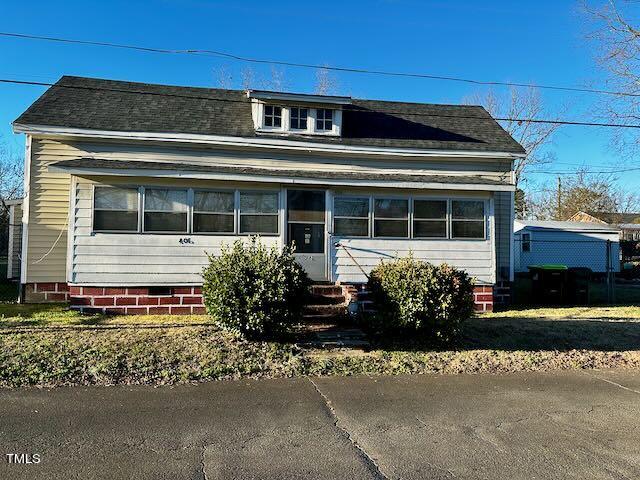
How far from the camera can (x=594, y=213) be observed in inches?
1619

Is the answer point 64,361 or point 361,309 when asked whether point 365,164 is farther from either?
point 64,361

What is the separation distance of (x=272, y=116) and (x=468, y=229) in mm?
5507

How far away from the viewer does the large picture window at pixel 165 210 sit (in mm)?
10477

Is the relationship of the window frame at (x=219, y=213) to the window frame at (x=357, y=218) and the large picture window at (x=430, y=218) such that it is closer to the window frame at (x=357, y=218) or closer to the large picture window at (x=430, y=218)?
the window frame at (x=357, y=218)

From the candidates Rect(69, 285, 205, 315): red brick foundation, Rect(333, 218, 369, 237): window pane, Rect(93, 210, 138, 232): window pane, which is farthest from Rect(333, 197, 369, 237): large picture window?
Rect(93, 210, 138, 232): window pane

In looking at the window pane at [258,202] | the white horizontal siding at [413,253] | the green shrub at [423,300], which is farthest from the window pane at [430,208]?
the green shrub at [423,300]

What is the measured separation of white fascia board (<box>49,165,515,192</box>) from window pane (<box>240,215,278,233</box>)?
33.4 inches

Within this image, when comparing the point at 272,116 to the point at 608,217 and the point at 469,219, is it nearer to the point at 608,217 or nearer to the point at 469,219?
the point at 469,219

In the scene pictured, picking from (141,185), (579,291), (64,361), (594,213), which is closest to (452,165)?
(579,291)

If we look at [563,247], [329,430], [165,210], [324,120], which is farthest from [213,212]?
[563,247]

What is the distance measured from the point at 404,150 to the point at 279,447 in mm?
9584

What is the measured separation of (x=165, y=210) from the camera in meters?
10.6

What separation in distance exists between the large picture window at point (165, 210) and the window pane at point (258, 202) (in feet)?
4.02

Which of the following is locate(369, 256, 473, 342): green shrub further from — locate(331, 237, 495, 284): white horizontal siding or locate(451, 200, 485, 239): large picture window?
locate(451, 200, 485, 239): large picture window
